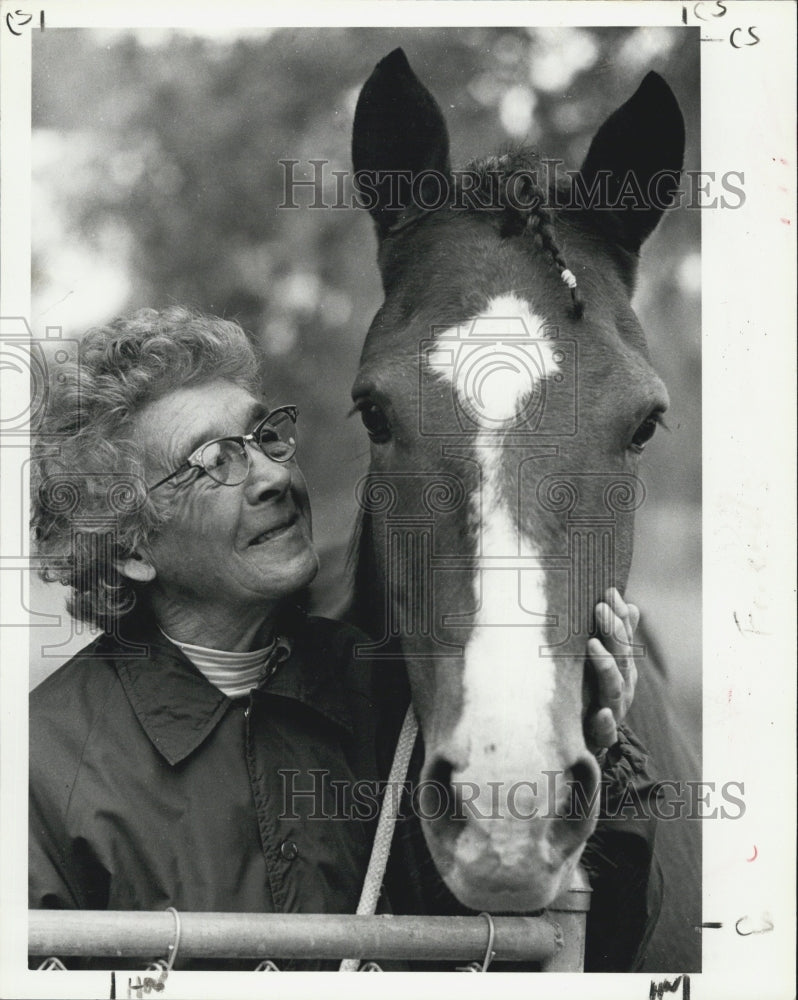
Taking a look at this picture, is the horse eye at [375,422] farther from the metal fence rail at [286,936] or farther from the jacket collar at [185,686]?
the metal fence rail at [286,936]

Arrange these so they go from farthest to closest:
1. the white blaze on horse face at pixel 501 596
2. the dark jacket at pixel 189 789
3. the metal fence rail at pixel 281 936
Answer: the dark jacket at pixel 189 789, the metal fence rail at pixel 281 936, the white blaze on horse face at pixel 501 596

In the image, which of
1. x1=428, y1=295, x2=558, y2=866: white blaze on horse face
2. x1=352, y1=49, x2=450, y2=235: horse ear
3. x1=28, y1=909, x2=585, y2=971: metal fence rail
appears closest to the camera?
x1=428, y1=295, x2=558, y2=866: white blaze on horse face

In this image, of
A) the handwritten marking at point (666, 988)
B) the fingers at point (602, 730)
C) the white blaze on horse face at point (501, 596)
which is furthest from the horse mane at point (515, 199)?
the handwritten marking at point (666, 988)

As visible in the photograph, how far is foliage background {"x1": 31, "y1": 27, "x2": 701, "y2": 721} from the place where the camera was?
220 cm

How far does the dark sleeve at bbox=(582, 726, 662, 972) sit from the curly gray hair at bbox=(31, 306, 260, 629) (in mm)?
973

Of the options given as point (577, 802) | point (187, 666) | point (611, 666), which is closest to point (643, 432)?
point (611, 666)

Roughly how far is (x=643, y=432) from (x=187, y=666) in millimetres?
929

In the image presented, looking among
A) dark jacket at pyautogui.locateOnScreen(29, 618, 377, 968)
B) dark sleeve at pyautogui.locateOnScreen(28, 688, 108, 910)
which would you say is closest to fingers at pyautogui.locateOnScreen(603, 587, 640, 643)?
dark jacket at pyautogui.locateOnScreen(29, 618, 377, 968)

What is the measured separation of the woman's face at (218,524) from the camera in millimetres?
2064

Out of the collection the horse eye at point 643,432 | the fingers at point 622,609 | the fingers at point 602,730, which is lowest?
the fingers at point 602,730

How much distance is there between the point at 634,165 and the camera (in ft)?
7.11

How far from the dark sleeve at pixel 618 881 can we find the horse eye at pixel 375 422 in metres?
0.71

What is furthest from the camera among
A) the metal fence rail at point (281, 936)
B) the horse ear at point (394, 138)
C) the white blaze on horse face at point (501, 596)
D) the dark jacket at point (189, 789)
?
the horse ear at point (394, 138)

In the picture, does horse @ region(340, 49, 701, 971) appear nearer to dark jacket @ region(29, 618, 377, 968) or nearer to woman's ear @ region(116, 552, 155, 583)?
dark jacket @ region(29, 618, 377, 968)
